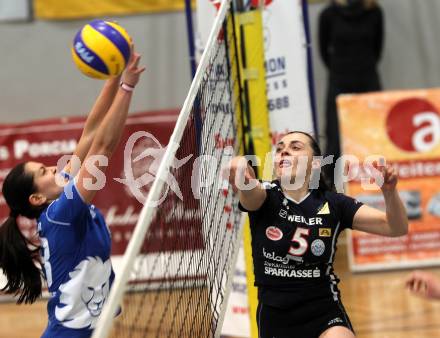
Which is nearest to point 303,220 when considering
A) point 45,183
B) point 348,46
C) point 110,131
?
point 110,131

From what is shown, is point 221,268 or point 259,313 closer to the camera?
point 259,313

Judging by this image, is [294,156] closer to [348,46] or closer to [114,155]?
[114,155]

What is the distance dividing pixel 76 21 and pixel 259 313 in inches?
234

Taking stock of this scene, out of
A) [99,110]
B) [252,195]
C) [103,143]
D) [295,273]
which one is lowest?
[295,273]

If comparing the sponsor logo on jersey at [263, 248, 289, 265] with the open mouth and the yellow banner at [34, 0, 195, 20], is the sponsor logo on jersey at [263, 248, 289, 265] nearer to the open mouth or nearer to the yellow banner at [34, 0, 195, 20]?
the open mouth

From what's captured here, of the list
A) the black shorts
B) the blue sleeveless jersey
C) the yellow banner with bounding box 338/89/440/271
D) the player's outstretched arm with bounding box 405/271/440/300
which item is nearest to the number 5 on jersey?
the black shorts

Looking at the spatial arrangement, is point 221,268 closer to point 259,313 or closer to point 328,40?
point 259,313

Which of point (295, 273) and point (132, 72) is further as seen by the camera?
point (295, 273)

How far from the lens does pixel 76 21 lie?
8906 millimetres

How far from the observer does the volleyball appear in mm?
3396

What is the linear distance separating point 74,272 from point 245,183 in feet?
2.54

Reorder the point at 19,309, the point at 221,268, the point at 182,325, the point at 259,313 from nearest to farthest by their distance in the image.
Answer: the point at 182,325, the point at 259,313, the point at 221,268, the point at 19,309

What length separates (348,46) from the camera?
8.41 m

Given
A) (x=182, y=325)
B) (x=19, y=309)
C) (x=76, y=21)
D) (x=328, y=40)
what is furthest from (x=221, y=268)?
(x=76, y=21)
